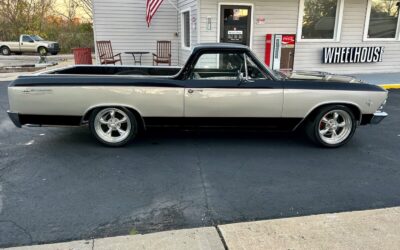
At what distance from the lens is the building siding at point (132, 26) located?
13.3 metres

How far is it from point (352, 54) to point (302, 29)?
202cm

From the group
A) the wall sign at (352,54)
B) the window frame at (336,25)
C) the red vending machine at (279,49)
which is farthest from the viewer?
the wall sign at (352,54)

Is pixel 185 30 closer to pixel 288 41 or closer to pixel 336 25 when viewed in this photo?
pixel 288 41

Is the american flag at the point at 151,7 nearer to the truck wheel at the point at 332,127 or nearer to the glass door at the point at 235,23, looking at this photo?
the glass door at the point at 235,23

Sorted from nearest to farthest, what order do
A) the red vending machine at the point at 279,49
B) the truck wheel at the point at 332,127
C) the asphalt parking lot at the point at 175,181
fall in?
the asphalt parking lot at the point at 175,181, the truck wheel at the point at 332,127, the red vending machine at the point at 279,49

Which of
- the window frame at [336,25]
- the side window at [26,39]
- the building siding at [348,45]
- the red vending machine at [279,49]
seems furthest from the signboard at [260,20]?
the side window at [26,39]

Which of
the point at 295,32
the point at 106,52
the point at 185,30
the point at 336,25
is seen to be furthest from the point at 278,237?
the point at 106,52

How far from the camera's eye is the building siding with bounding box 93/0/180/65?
13289mm

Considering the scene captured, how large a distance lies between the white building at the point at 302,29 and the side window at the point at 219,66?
6142 millimetres

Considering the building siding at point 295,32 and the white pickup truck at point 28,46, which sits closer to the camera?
the building siding at point 295,32

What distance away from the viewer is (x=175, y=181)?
3.92m

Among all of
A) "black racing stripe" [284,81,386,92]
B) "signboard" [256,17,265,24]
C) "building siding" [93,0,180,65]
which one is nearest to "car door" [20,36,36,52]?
"building siding" [93,0,180,65]

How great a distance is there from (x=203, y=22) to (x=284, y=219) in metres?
8.61

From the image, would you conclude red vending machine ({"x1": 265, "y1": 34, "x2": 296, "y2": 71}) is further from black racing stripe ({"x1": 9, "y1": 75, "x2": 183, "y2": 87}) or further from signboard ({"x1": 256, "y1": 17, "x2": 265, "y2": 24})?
black racing stripe ({"x1": 9, "y1": 75, "x2": 183, "y2": 87})
